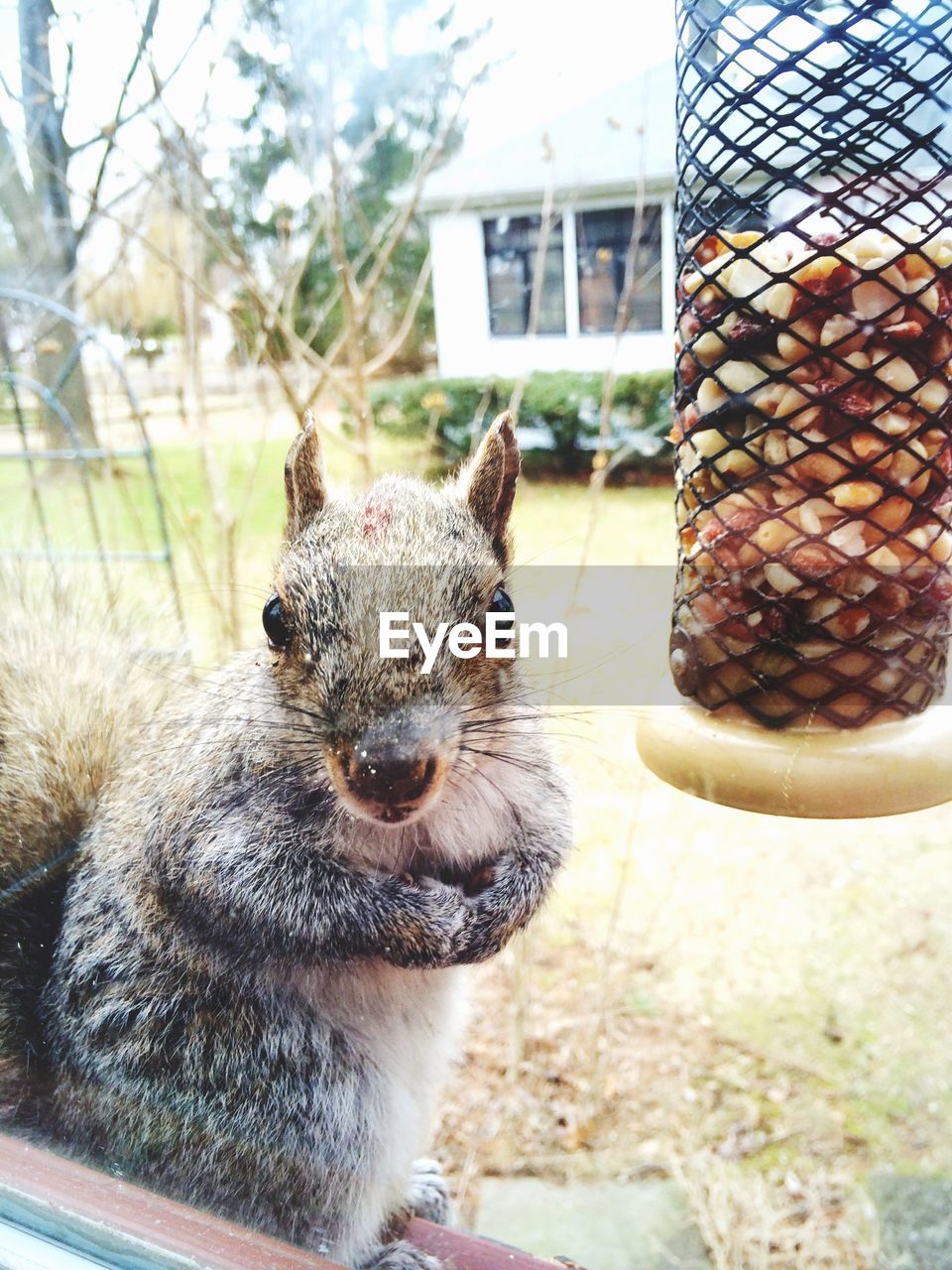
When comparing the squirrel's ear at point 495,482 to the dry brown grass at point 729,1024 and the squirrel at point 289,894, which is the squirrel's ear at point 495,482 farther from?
the dry brown grass at point 729,1024

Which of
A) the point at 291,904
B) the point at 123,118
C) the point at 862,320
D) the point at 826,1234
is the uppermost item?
the point at 123,118

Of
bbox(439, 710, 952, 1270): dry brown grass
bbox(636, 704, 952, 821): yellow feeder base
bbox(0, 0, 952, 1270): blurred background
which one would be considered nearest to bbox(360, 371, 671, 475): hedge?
bbox(0, 0, 952, 1270): blurred background

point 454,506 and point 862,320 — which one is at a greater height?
point 862,320

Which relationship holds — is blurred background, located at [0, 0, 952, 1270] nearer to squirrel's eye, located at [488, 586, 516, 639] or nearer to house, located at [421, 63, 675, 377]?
house, located at [421, 63, 675, 377]

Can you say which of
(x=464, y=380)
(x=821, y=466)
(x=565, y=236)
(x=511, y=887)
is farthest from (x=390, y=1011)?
(x=565, y=236)

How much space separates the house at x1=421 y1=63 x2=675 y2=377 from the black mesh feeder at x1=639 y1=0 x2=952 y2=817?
369 millimetres

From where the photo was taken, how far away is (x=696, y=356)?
2.51 ft

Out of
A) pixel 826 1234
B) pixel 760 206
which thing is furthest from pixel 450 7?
pixel 826 1234

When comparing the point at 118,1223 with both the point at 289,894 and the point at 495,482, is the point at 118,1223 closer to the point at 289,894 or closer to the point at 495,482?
the point at 289,894

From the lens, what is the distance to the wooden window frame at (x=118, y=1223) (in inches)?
27.8

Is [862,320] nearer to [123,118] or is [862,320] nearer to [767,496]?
[767,496]

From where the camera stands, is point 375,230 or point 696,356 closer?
point 696,356

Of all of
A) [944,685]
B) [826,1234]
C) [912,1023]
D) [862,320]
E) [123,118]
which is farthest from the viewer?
[912,1023]

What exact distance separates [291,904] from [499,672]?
25cm
